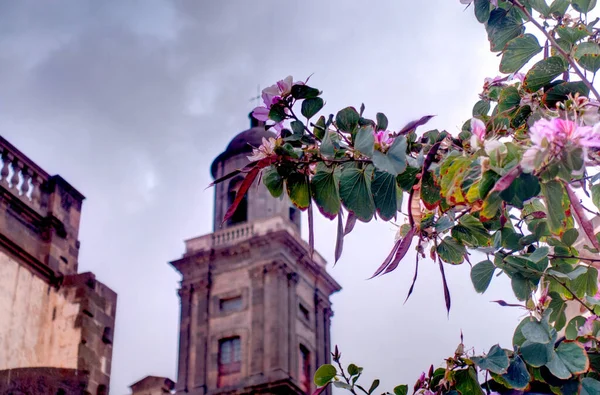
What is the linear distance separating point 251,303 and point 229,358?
2.19 metres

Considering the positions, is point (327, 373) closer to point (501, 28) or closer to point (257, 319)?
point (501, 28)

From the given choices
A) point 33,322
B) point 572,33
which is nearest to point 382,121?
point 572,33

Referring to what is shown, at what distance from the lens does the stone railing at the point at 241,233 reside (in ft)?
105

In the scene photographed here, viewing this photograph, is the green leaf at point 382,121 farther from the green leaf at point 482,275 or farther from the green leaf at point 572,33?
the green leaf at point 572,33

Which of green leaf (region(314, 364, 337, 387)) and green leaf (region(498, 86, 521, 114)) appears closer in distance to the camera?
green leaf (region(314, 364, 337, 387))

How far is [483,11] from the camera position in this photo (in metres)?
4.30

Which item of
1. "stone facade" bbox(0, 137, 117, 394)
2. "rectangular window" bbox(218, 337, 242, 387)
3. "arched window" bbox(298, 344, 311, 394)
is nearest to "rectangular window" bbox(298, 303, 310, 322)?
"arched window" bbox(298, 344, 311, 394)

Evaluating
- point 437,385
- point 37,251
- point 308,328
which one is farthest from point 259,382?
point 437,385

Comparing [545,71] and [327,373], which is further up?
[545,71]

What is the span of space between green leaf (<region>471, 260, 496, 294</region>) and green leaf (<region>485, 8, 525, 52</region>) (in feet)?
3.84

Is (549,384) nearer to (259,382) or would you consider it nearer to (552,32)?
(552,32)

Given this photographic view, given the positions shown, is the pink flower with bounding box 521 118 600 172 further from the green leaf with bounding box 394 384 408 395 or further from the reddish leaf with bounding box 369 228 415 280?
the green leaf with bounding box 394 384 408 395

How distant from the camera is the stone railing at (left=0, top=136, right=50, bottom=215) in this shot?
9.61 m

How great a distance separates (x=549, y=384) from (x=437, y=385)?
1.64ft
